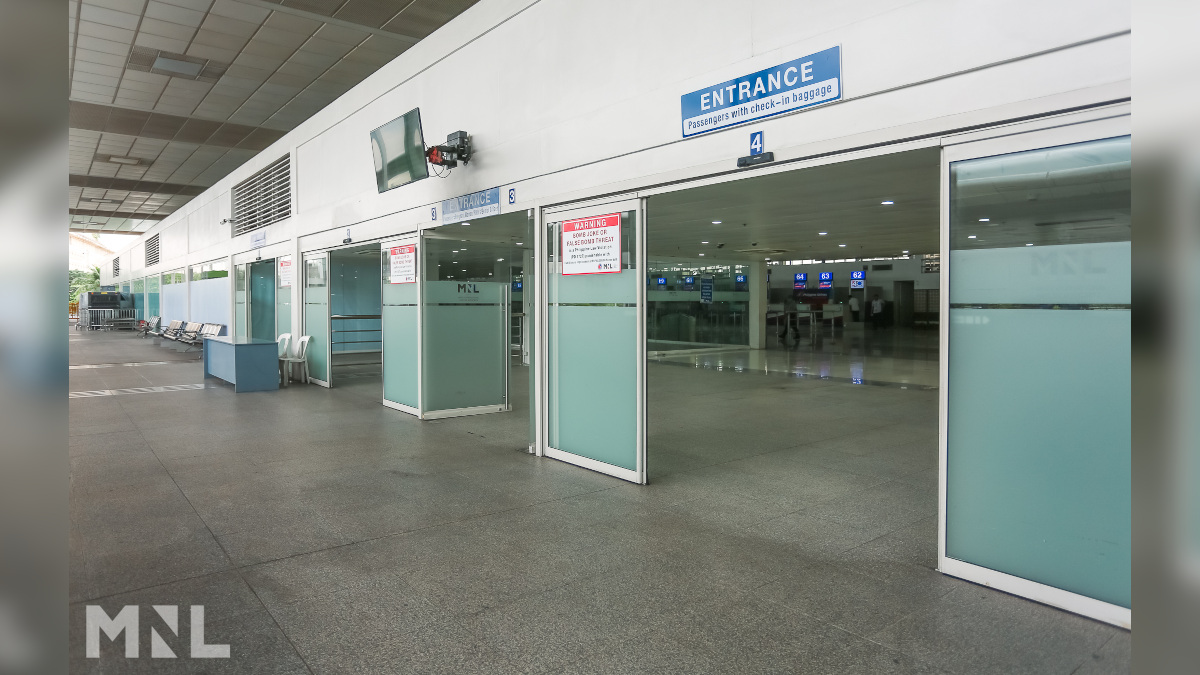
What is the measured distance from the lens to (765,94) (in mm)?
4777

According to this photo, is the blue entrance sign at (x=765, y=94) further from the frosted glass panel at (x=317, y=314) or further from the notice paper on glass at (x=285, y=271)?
the notice paper on glass at (x=285, y=271)

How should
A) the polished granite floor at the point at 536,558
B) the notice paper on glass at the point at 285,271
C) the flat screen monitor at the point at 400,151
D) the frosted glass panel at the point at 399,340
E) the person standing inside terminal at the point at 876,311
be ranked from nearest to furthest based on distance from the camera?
the polished granite floor at the point at 536,558
the flat screen monitor at the point at 400,151
the frosted glass panel at the point at 399,340
the notice paper on glass at the point at 285,271
the person standing inside terminal at the point at 876,311

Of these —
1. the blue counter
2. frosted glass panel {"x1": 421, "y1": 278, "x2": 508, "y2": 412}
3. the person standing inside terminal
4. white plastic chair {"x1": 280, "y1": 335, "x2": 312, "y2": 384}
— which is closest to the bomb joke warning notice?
frosted glass panel {"x1": 421, "y1": 278, "x2": 508, "y2": 412}

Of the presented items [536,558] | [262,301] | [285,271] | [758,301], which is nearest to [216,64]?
[285,271]

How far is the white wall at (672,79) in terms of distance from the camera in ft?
11.4

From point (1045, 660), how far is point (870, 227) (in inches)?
426

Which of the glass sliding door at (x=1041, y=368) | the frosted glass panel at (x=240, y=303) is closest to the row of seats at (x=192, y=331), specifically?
the frosted glass panel at (x=240, y=303)

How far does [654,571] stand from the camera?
3959 mm

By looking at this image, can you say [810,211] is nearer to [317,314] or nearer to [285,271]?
[317,314]

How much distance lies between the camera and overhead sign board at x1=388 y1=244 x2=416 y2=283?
30.8ft

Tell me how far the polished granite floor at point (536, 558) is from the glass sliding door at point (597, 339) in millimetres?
379

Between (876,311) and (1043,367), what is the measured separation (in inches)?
1266

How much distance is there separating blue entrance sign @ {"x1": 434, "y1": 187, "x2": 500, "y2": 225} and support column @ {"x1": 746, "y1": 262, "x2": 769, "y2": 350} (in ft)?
47.2

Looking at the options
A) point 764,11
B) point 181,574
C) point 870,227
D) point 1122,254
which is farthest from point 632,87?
point 870,227
